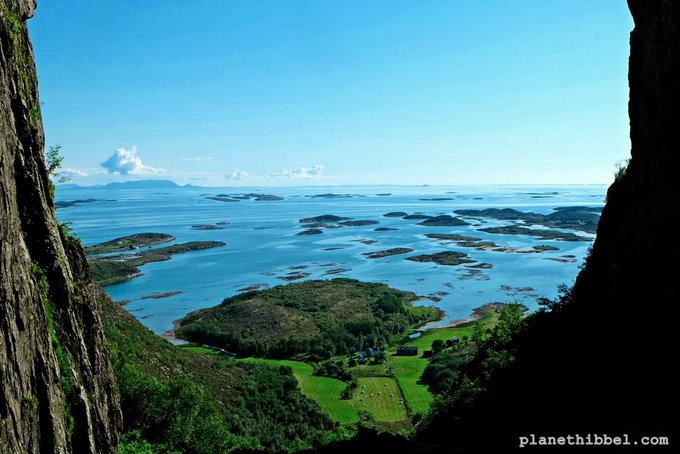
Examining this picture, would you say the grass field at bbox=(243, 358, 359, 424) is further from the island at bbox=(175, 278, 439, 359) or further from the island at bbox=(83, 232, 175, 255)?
the island at bbox=(83, 232, 175, 255)

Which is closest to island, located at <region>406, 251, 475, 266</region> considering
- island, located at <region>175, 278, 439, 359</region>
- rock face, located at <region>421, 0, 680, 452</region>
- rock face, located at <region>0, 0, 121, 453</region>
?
island, located at <region>175, 278, 439, 359</region>

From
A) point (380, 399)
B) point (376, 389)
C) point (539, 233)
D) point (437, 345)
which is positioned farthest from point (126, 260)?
point (539, 233)

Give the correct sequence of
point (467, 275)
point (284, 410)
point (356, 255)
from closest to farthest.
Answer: point (284, 410), point (467, 275), point (356, 255)

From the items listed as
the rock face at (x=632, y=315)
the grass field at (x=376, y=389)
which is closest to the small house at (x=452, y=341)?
the grass field at (x=376, y=389)

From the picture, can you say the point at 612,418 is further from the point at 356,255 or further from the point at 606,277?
the point at 356,255

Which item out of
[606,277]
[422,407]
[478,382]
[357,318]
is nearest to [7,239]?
[606,277]

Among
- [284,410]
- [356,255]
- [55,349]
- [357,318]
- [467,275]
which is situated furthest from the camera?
[356,255]
